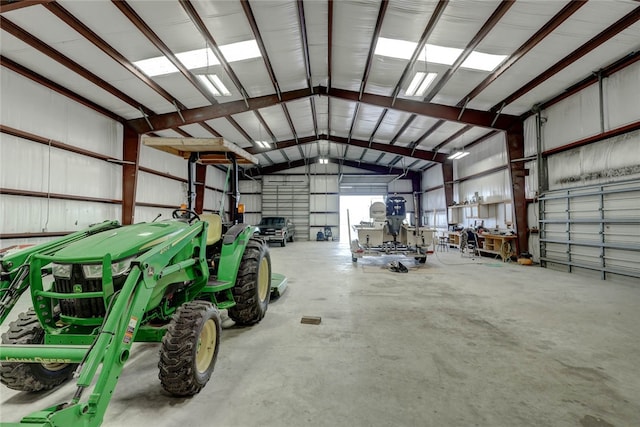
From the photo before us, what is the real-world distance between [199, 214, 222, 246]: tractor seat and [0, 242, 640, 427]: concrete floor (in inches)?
41.6

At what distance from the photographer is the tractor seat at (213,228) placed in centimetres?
315

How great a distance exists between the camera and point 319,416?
177 cm

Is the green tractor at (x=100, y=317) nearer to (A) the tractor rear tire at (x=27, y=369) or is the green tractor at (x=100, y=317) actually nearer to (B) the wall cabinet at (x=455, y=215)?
(A) the tractor rear tire at (x=27, y=369)

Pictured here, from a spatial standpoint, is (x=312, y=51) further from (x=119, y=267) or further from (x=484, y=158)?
(x=484, y=158)

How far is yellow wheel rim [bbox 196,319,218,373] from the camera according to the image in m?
2.14

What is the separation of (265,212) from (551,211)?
1390cm

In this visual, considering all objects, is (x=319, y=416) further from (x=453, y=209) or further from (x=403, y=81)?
(x=453, y=209)

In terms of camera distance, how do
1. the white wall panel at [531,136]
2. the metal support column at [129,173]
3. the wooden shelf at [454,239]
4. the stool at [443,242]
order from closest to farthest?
the white wall panel at [531,136] → the metal support column at [129,173] → the wooden shelf at [454,239] → the stool at [443,242]

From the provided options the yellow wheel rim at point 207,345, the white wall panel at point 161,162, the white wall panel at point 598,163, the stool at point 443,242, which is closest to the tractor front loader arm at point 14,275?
the yellow wheel rim at point 207,345

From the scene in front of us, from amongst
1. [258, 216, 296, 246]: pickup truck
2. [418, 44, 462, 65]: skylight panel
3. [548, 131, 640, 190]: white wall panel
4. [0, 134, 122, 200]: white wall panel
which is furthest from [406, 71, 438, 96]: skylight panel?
[258, 216, 296, 246]: pickup truck

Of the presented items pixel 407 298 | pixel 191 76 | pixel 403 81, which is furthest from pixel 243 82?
pixel 407 298

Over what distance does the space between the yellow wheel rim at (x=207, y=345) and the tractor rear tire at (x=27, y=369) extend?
3.19 ft

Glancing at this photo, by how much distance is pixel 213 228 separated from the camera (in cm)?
325

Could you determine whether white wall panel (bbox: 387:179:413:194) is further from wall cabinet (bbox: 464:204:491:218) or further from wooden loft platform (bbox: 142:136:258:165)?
wooden loft platform (bbox: 142:136:258:165)
